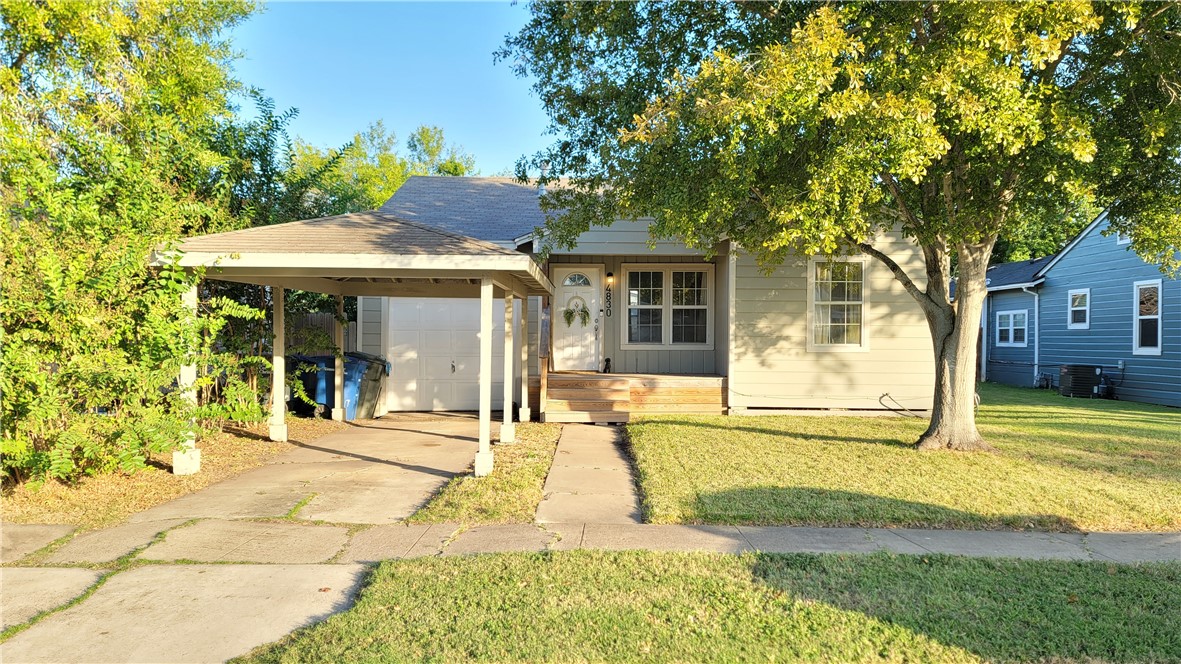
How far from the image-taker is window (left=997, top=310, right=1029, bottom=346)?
65.3ft

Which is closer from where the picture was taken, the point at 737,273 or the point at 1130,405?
the point at 737,273

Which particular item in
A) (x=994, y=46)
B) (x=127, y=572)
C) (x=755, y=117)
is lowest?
(x=127, y=572)

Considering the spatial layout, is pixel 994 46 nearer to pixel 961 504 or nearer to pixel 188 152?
pixel 961 504

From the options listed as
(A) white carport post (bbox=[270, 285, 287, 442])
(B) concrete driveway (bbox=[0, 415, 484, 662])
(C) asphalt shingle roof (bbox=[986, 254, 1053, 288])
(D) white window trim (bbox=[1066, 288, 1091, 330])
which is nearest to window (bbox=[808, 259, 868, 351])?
(B) concrete driveway (bbox=[0, 415, 484, 662])

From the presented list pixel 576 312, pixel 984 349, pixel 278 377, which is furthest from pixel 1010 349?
pixel 278 377

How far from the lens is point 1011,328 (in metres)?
20.5

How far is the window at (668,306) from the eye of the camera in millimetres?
12938

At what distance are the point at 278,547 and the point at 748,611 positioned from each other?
3.29 m

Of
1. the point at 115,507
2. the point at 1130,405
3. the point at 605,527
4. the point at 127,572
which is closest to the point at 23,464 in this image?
the point at 115,507

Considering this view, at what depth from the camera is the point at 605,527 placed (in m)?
5.32

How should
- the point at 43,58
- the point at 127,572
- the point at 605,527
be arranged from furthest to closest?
the point at 43,58
the point at 605,527
the point at 127,572

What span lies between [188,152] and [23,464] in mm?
4035

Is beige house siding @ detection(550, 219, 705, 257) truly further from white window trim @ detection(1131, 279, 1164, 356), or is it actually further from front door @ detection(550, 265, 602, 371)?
white window trim @ detection(1131, 279, 1164, 356)

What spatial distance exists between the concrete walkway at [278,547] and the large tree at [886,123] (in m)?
3.02
